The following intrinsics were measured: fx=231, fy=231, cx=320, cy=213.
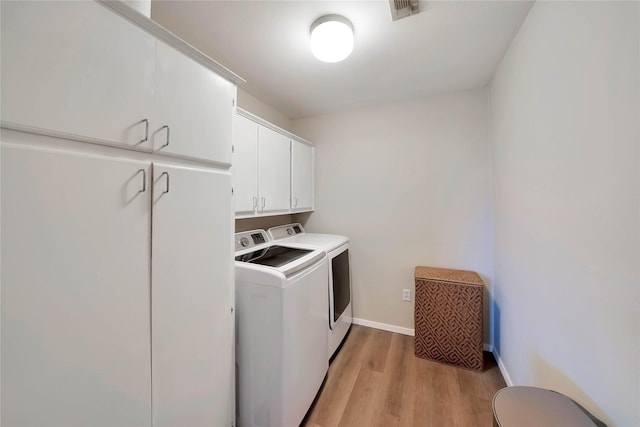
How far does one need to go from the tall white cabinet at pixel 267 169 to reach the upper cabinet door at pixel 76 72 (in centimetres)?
57

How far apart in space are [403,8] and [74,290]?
1.87 m

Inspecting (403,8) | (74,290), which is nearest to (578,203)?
(403,8)

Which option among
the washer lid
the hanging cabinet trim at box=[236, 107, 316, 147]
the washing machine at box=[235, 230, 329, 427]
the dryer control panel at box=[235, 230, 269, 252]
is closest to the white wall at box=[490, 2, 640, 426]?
the washing machine at box=[235, 230, 329, 427]

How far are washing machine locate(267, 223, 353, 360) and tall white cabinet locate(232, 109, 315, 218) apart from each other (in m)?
0.29

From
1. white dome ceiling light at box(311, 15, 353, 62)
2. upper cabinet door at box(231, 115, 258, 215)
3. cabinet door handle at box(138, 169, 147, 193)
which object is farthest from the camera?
upper cabinet door at box(231, 115, 258, 215)

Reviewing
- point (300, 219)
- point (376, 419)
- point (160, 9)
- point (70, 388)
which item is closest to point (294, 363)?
point (376, 419)

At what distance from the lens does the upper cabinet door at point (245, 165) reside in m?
1.67

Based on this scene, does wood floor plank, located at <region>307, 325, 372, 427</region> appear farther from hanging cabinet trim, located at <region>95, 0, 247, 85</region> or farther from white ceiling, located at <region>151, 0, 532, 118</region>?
white ceiling, located at <region>151, 0, 532, 118</region>

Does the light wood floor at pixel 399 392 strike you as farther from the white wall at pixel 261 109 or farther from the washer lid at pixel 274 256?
the white wall at pixel 261 109

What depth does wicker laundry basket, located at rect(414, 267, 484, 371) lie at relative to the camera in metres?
1.88

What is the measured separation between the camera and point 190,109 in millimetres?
1017

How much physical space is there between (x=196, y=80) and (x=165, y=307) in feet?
3.24

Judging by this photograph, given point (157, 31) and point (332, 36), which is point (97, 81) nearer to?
point (157, 31)

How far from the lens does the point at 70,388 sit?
683mm
